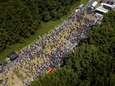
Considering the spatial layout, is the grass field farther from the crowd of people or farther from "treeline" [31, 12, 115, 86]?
"treeline" [31, 12, 115, 86]

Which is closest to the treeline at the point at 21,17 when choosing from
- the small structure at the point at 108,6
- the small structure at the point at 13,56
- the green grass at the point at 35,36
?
the green grass at the point at 35,36

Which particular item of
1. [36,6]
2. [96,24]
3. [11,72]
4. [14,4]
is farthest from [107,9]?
[11,72]

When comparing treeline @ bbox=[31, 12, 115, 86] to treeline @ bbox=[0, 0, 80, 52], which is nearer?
treeline @ bbox=[31, 12, 115, 86]

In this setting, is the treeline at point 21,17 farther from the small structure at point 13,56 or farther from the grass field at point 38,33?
the small structure at point 13,56

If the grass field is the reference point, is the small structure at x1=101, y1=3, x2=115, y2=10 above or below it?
above

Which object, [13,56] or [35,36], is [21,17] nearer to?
[35,36]

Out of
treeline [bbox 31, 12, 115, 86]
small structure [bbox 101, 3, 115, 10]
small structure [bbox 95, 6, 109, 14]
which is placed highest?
small structure [bbox 101, 3, 115, 10]

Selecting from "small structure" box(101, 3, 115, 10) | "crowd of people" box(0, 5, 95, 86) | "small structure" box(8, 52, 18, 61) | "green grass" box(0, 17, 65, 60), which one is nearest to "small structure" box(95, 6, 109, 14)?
"small structure" box(101, 3, 115, 10)

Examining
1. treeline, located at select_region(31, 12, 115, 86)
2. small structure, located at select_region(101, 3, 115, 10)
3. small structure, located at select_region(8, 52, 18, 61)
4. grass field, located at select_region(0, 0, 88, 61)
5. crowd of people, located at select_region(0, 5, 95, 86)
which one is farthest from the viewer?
small structure, located at select_region(101, 3, 115, 10)
